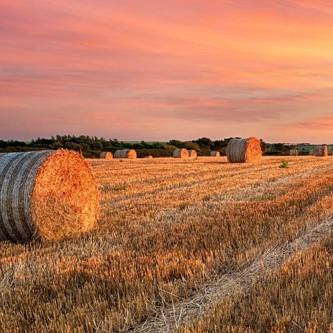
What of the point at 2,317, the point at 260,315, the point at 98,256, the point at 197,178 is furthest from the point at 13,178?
the point at 197,178

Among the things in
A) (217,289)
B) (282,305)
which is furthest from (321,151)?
(282,305)

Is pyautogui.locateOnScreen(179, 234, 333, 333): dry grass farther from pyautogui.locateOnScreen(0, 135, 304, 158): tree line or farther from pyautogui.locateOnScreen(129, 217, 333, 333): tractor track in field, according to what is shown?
pyautogui.locateOnScreen(0, 135, 304, 158): tree line

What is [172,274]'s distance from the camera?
4.86 metres

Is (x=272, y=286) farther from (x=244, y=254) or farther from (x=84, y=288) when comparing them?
(x=84, y=288)

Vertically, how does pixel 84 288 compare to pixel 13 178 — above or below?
below

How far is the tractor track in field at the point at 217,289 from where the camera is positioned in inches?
149

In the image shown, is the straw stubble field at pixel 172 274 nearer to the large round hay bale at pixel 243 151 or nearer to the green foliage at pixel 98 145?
the large round hay bale at pixel 243 151

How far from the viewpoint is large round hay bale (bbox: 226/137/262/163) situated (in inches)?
1086

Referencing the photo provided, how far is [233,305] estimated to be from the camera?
3953 millimetres

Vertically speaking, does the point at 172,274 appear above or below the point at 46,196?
below

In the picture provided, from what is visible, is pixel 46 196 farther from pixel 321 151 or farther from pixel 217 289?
pixel 321 151

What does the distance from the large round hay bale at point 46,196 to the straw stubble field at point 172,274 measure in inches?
12.5

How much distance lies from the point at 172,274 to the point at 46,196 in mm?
3377

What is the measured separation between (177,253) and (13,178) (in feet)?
10.4
